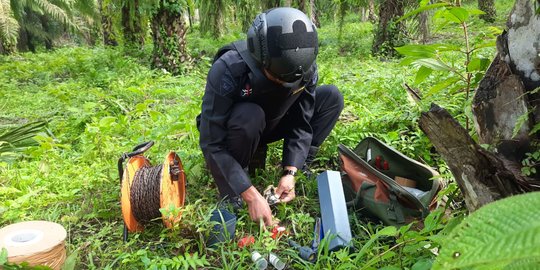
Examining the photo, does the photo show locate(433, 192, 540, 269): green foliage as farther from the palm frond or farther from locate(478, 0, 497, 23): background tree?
locate(478, 0, 497, 23): background tree

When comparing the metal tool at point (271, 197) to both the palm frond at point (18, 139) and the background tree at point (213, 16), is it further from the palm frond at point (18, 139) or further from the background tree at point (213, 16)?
the background tree at point (213, 16)

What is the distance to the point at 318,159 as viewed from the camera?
3268 millimetres

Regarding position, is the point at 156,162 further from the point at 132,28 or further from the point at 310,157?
the point at 132,28

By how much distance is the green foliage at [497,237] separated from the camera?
46cm

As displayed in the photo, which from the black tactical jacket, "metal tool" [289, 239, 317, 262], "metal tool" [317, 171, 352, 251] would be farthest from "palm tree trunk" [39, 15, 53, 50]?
"metal tool" [289, 239, 317, 262]

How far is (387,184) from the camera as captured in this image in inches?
91.5

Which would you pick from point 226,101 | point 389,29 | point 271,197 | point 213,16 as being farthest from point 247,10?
point 271,197

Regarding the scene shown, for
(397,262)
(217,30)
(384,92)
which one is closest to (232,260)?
(397,262)

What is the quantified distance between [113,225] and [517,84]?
228 cm

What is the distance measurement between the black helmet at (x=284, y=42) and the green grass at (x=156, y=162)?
2.79 feet

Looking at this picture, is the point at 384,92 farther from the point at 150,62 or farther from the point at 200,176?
the point at 150,62

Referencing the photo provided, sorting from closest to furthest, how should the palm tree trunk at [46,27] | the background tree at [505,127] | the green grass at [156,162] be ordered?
the background tree at [505,127] < the green grass at [156,162] < the palm tree trunk at [46,27]

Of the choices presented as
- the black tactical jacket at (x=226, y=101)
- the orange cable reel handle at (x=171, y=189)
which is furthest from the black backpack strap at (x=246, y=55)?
the orange cable reel handle at (x=171, y=189)

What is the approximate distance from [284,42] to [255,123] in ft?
1.90
